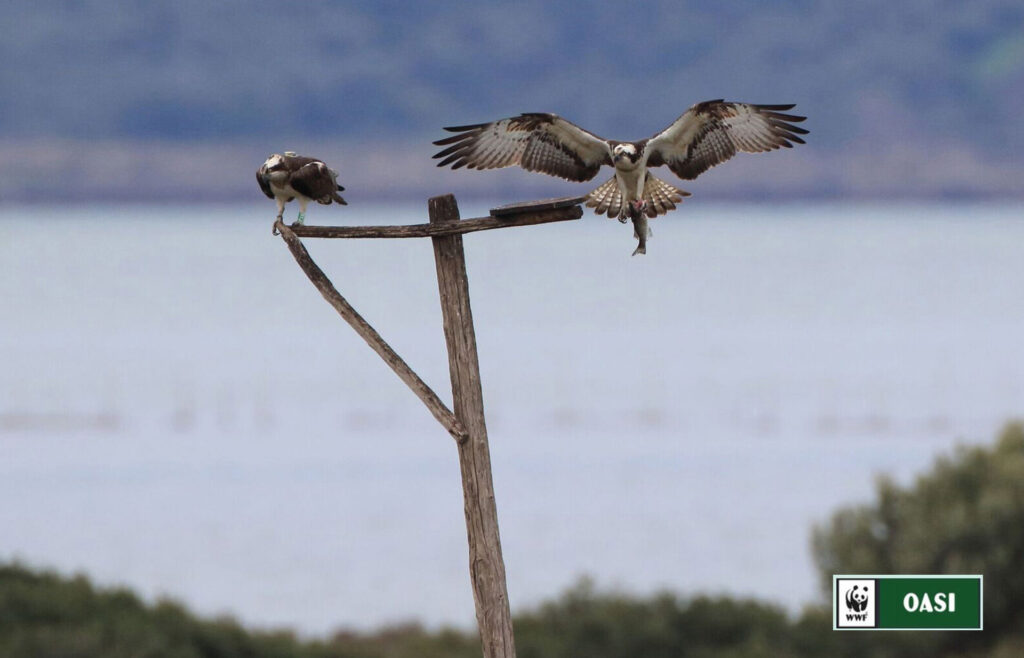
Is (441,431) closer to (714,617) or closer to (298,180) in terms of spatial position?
(714,617)

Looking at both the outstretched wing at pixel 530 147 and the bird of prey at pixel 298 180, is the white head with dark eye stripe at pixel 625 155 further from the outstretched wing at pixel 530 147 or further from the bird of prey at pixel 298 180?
the bird of prey at pixel 298 180

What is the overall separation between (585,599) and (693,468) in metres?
27.8

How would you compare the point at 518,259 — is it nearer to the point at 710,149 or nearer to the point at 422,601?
the point at 422,601

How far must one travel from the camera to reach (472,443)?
27.9ft

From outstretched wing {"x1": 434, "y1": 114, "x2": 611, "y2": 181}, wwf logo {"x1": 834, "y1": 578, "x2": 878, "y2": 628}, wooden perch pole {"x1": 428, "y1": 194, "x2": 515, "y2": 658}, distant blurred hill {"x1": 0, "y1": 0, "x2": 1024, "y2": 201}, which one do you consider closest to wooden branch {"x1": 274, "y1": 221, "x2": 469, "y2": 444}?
wooden perch pole {"x1": 428, "y1": 194, "x2": 515, "y2": 658}

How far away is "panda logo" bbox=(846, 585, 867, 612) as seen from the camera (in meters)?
10.6

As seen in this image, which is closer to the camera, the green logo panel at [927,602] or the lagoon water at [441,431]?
the green logo panel at [927,602]

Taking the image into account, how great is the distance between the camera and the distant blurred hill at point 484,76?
11994 cm

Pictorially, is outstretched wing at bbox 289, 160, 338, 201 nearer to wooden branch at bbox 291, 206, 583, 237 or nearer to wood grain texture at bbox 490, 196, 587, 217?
wooden branch at bbox 291, 206, 583, 237

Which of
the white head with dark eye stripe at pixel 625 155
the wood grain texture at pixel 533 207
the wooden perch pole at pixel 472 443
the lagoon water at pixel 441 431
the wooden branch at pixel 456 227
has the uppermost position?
the white head with dark eye stripe at pixel 625 155

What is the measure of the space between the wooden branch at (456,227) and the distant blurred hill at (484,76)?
104 metres

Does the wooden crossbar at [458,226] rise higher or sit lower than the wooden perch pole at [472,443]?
higher

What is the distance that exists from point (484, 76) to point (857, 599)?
12404cm

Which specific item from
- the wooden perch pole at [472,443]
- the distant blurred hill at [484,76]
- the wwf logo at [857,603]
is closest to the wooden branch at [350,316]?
the wooden perch pole at [472,443]
